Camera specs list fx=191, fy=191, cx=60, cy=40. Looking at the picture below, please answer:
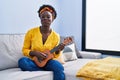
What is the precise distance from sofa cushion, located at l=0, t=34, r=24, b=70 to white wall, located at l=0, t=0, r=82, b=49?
0.25 m

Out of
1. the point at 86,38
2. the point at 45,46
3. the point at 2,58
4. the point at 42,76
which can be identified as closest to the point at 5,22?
the point at 2,58

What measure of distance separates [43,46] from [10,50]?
387 millimetres

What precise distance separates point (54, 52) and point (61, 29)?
1375mm

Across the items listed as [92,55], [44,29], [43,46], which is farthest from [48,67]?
[92,55]

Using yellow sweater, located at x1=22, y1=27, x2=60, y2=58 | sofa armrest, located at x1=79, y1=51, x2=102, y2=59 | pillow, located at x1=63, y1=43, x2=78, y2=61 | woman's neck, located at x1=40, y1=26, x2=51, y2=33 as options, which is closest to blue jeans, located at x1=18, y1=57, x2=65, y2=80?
yellow sweater, located at x1=22, y1=27, x2=60, y2=58

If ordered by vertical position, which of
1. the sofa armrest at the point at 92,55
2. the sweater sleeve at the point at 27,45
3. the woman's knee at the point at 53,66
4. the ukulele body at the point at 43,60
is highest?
the sweater sleeve at the point at 27,45

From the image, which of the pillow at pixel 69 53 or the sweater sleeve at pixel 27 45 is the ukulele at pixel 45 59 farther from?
the pillow at pixel 69 53

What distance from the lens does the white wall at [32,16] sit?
7.86 ft

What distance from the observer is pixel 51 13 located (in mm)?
2092

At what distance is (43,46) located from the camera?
6.56 feet

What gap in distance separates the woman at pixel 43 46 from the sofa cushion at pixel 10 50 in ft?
0.52

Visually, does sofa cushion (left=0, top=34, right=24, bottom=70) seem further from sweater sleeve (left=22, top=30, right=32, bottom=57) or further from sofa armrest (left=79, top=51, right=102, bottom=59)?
sofa armrest (left=79, top=51, right=102, bottom=59)

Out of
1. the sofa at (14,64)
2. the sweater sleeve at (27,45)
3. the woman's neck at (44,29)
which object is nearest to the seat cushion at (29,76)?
the sofa at (14,64)

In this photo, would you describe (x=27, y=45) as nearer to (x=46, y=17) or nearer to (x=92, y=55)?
(x=46, y=17)
